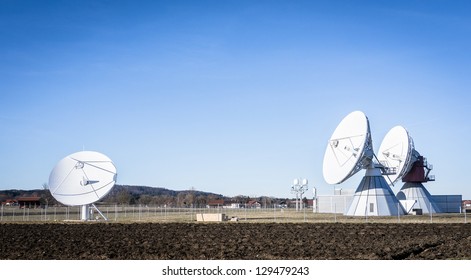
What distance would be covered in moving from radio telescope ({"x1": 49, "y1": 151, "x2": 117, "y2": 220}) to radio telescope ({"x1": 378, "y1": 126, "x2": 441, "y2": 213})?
33.5 metres

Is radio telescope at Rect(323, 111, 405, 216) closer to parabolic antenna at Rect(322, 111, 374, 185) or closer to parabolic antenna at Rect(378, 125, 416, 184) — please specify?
parabolic antenna at Rect(322, 111, 374, 185)

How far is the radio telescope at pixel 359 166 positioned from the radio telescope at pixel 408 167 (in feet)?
19.1

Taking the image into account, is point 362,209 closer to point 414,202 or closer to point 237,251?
point 414,202

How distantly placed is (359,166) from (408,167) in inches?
676

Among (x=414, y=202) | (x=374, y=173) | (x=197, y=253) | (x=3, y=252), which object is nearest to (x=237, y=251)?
(x=197, y=253)

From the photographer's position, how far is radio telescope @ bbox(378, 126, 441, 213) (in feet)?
205

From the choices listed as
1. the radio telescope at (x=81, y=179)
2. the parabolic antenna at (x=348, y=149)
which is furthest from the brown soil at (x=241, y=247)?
the parabolic antenna at (x=348, y=149)

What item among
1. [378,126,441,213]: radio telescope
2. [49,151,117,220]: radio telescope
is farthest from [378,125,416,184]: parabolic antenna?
[49,151,117,220]: radio telescope

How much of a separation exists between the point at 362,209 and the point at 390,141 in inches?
519

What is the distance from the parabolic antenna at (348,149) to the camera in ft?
163

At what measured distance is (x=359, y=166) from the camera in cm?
5194

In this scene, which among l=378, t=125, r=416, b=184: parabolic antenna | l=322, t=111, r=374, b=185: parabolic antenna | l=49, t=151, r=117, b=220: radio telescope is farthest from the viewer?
l=378, t=125, r=416, b=184: parabolic antenna

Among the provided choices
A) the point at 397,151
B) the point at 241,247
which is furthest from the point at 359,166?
the point at 241,247

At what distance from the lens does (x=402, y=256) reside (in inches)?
830
